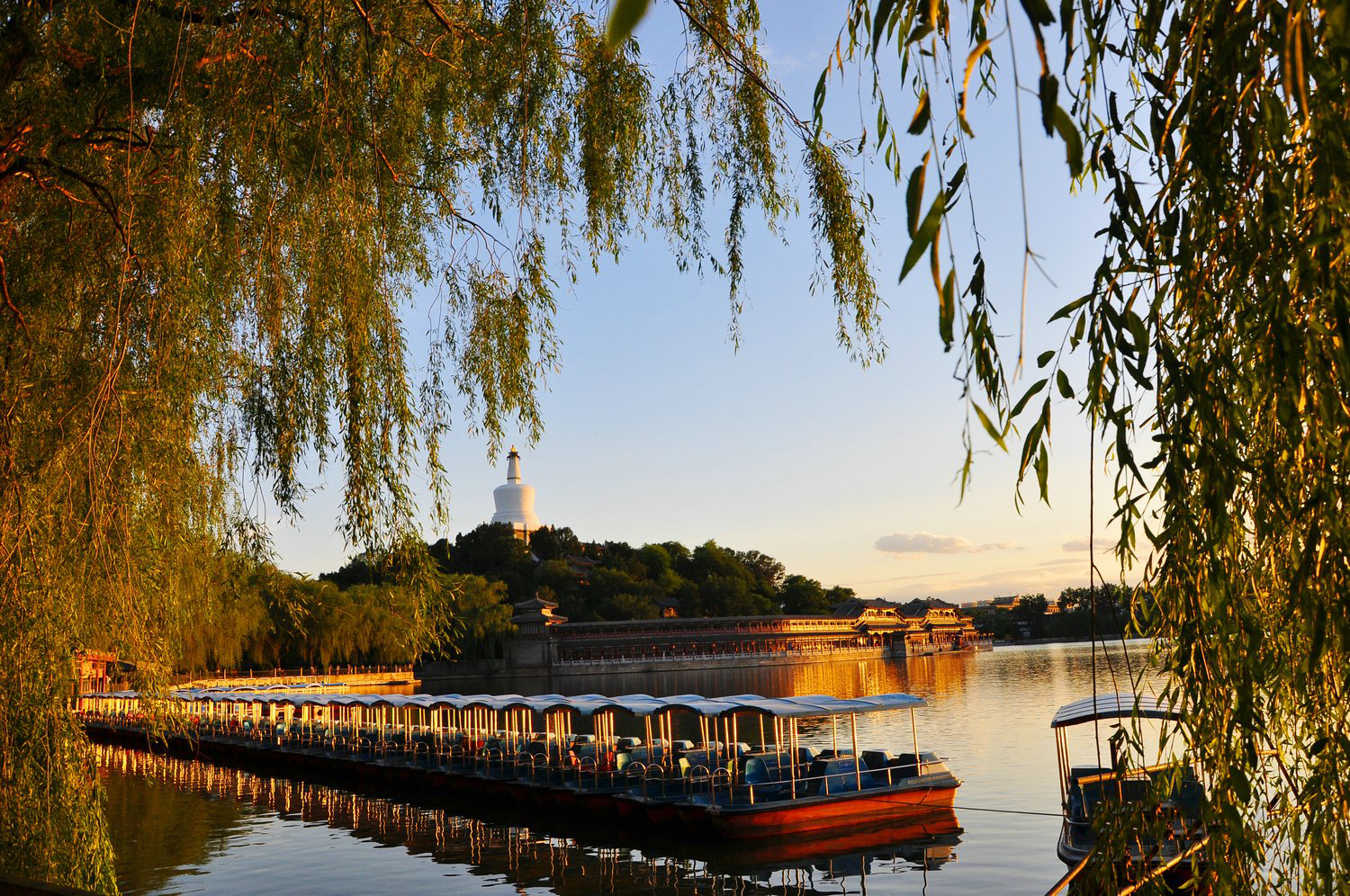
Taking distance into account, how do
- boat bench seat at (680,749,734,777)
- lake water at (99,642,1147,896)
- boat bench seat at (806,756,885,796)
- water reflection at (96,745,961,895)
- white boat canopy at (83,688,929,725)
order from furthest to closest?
boat bench seat at (680,749,734,777) → white boat canopy at (83,688,929,725) → boat bench seat at (806,756,885,796) → water reflection at (96,745,961,895) → lake water at (99,642,1147,896)

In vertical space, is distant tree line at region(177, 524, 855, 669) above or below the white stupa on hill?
below

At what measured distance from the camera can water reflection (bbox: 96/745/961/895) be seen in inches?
579

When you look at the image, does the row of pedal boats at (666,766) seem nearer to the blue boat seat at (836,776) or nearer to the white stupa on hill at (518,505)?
the blue boat seat at (836,776)

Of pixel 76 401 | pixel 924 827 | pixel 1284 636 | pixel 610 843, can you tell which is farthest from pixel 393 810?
pixel 1284 636

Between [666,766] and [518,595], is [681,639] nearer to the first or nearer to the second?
[518,595]

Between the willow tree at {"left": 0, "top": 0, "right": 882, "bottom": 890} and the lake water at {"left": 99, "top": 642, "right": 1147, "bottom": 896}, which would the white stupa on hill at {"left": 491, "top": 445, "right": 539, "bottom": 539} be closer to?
the lake water at {"left": 99, "top": 642, "right": 1147, "bottom": 896}

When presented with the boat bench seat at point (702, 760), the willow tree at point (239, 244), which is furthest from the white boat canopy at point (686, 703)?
the willow tree at point (239, 244)

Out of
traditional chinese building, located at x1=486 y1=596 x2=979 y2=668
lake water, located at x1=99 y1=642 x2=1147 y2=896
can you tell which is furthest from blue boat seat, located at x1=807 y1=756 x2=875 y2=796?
traditional chinese building, located at x1=486 y1=596 x2=979 y2=668

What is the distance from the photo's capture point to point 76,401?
5234mm

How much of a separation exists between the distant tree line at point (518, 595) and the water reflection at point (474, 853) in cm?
459

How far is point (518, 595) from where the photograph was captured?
83625 mm

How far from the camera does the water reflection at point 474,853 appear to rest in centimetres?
1472

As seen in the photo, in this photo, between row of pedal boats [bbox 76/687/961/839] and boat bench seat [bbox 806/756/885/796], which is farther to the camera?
boat bench seat [bbox 806/756/885/796]

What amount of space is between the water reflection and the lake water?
0.12 feet
